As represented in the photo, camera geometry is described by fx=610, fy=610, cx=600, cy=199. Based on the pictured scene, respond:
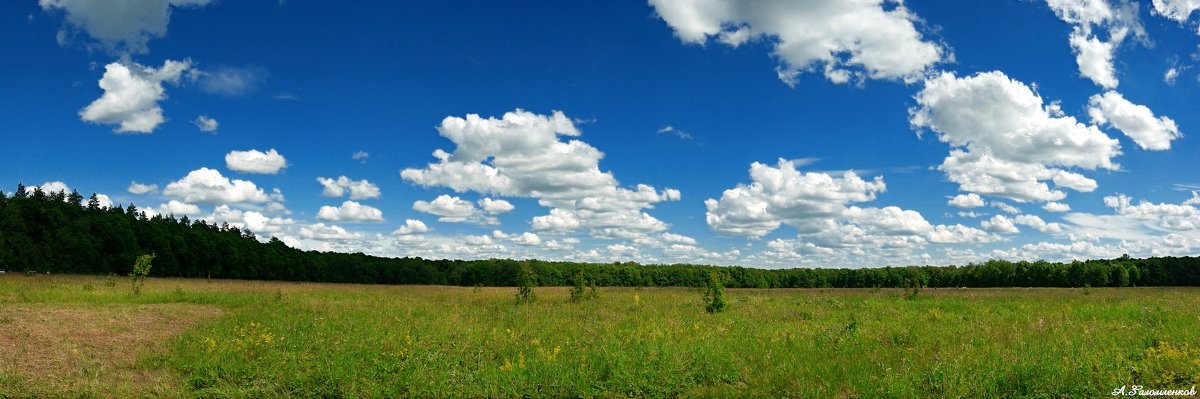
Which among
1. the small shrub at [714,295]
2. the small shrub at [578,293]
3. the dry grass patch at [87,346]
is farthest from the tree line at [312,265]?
the dry grass patch at [87,346]

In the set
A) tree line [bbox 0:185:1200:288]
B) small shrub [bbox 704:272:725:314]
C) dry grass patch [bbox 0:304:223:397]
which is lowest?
dry grass patch [bbox 0:304:223:397]

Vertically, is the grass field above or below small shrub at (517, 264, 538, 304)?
below

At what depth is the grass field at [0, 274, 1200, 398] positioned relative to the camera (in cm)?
943

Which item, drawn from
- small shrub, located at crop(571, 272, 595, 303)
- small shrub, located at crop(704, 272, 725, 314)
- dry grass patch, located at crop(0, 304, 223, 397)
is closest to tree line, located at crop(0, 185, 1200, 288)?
small shrub, located at crop(571, 272, 595, 303)

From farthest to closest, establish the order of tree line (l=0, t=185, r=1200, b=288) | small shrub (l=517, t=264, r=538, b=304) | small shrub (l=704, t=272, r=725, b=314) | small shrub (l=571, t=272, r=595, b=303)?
tree line (l=0, t=185, r=1200, b=288)
small shrub (l=571, t=272, r=595, b=303)
small shrub (l=517, t=264, r=538, b=304)
small shrub (l=704, t=272, r=725, b=314)

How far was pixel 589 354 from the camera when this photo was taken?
39.6ft

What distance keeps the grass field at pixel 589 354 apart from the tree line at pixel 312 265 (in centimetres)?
3982

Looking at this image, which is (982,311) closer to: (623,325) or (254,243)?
(623,325)

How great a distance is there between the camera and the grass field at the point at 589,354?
9.43 meters

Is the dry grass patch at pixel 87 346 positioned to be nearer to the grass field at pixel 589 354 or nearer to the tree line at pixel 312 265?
the grass field at pixel 589 354

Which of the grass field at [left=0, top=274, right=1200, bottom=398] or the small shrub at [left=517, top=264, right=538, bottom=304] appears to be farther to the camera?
the small shrub at [left=517, top=264, right=538, bottom=304]

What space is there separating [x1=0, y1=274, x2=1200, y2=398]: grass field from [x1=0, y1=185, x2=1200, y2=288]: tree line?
39822 millimetres

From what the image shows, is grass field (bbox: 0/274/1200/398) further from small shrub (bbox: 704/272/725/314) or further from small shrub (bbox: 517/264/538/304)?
small shrub (bbox: 517/264/538/304)

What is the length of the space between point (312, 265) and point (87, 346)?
8210 cm
